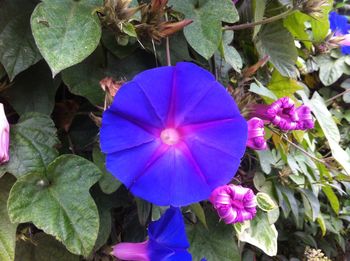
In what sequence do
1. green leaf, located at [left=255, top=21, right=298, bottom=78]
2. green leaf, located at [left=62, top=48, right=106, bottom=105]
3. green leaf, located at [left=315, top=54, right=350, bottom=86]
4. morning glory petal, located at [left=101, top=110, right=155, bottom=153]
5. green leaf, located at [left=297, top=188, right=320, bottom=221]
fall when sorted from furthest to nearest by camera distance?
1. green leaf, located at [left=315, top=54, right=350, bottom=86]
2. green leaf, located at [left=297, top=188, right=320, bottom=221]
3. green leaf, located at [left=255, top=21, right=298, bottom=78]
4. green leaf, located at [left=62, top=48, right=106, bottom=105]
5. morning glory petal, located at [left=101, top=110, right=155, bottom=153]

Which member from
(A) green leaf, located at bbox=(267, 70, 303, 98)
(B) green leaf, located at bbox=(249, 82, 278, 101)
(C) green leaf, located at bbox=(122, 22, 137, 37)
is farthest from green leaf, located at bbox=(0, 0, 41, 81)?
(A) green leaf, located at bbox=(267, 70, 303, 98)

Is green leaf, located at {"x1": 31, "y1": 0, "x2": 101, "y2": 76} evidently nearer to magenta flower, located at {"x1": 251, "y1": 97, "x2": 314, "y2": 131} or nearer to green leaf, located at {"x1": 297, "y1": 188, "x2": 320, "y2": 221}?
magenta flower, located at {"x1": 251, "y1": 97, "x2": 314, "y2": 131}

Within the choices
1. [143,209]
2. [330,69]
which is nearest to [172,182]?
[143,209]

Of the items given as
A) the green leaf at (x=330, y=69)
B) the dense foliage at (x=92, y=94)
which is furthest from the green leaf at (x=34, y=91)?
the green leaf at (x=330, y=69)

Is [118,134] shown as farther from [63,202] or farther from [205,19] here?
[205,19]

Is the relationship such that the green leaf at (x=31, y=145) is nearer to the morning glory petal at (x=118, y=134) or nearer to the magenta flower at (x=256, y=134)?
the morning glory petal at (x=118, y=134)

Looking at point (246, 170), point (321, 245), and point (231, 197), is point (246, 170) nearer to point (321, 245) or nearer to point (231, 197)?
point (231, 197)
